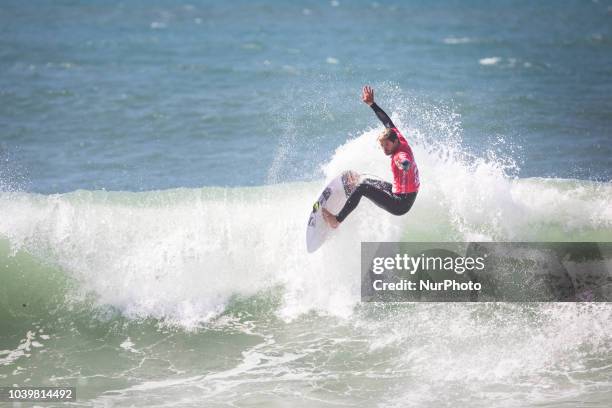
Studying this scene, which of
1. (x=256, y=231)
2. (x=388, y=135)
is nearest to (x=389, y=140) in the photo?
(x=388, y=135)

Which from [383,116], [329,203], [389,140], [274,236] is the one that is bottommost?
[274,236]

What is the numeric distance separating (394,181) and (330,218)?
1066mm

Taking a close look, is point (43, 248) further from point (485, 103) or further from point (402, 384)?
point (485, 103)

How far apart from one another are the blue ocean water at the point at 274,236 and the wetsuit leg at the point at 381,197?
0.82 metres

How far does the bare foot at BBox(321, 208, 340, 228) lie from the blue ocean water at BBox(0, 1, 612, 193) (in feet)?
12.9

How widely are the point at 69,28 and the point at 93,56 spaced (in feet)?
19.3

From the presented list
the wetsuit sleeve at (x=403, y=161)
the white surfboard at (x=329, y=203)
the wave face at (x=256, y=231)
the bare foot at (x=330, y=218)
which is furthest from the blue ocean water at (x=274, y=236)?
the wetsuit sleeve at (x=403, y=161)

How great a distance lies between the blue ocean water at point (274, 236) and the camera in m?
9.58

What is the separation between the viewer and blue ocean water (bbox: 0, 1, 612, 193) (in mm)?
16734

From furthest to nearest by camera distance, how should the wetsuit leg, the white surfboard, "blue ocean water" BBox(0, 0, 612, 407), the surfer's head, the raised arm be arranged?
the white surfboard → the wetsuit leg → the raised arm → the surfer's head → "blue ocean water" BBox(0, 0, 612, 407)

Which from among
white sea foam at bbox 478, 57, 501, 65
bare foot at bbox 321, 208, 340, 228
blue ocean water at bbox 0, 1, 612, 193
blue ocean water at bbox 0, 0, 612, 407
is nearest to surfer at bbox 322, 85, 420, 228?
bare foot at bbox 321, 208, 340, 228

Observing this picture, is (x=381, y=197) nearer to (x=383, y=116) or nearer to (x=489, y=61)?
(x=383, y=116)

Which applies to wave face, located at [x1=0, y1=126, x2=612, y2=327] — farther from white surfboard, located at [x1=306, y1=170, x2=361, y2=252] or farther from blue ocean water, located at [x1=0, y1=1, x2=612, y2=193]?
blue ocean water, located at [x1=0, y1=1, x2=612, y2=193]

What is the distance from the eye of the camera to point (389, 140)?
9.97 m
